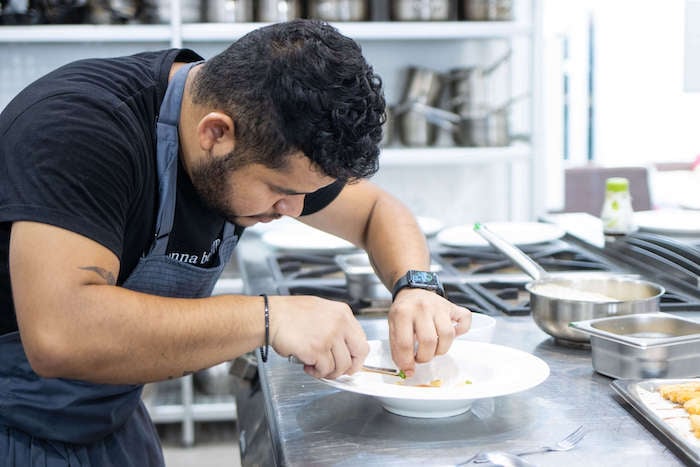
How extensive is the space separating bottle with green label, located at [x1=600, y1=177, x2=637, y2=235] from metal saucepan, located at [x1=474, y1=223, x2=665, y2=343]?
66 cm

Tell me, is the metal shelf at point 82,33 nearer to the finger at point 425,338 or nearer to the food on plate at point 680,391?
the finger at point 425,338

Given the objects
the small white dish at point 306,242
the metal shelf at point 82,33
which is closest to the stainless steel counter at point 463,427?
the small white dish at point 306,242

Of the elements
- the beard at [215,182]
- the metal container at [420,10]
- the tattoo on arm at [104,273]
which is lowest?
the tattoo on arm at [104,273]

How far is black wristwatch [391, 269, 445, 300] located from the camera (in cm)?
156

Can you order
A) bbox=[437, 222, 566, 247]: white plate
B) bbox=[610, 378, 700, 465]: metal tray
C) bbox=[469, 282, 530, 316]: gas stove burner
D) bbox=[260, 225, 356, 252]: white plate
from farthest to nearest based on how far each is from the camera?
bbox=[260, 225, 356, 252]: white plate, bbox=[437, 222, 566, 247]: white plate, bbox=[469, 282, 530, 316]: gas stove burner, bbox=[610, 378, 700, 465]: metal tray

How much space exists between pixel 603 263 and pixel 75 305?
1.49 meters

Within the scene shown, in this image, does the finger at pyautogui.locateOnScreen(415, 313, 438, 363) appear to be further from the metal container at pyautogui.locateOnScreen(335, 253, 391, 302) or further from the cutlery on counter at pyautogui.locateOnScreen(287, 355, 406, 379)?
the metal container at pyautogui.locateOnScreen(335, 253, 391, 302)

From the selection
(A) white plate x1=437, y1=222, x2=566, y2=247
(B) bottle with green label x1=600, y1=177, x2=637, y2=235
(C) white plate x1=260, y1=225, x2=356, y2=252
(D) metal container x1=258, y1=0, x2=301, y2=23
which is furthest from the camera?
(D) metal container x1=258, y1=0, x2=301, y2=23

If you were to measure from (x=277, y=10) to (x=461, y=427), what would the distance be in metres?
2.55

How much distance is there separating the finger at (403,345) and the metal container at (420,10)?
2.33 m

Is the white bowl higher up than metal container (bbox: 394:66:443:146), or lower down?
lower down

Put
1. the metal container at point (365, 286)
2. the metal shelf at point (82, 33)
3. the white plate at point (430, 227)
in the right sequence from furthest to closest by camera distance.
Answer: the metal shelf at point (82, 33)
the white plate at point (430, 227)
the metal container at point (365, 286)

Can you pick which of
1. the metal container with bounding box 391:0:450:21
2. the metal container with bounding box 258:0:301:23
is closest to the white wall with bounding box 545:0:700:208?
the metal container with bounding box 391:0:450:21

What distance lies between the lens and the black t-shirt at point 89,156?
1143 millimetres
